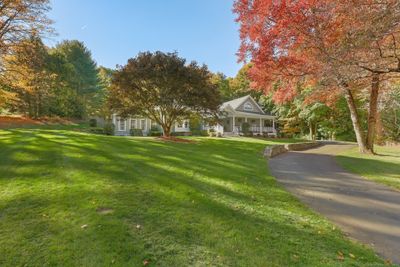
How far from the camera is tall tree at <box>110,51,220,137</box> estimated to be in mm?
14227

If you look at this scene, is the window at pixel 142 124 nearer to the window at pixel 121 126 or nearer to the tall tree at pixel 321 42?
the window at pixel 121 126

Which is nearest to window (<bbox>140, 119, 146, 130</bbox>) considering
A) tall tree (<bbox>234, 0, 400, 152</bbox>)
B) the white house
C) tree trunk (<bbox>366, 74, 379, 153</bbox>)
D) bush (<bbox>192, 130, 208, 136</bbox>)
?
the white house

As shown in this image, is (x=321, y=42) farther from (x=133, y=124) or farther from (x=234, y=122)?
(x=133, y=124)

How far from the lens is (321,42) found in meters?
9.64

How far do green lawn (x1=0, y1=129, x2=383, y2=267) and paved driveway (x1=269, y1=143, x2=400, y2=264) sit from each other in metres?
0.39

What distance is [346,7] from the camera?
739 cm

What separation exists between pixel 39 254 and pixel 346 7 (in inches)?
386

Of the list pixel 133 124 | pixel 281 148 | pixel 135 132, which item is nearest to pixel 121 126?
pixel 133 124

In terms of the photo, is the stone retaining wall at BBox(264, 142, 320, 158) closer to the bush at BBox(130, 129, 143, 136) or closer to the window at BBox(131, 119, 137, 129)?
the bush at BBox(130, 129, 143, 136)

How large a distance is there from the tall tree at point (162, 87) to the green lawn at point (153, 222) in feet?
28.4

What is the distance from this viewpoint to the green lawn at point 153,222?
9.64ft

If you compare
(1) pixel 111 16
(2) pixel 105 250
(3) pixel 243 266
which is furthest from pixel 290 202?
(1) pixel 111 16

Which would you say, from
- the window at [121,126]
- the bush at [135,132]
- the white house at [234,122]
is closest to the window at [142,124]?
the white house at [234,122]

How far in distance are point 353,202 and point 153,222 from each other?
15.0ft
